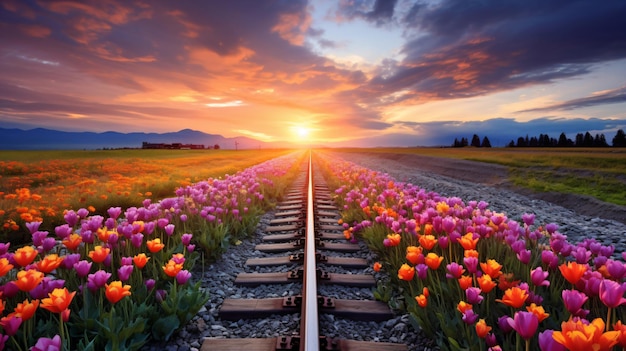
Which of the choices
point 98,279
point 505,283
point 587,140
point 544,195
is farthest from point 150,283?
point 587,140

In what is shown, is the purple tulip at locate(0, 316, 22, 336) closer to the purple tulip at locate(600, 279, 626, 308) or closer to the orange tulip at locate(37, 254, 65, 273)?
the orange tulip at locate(37, 254, 65, 273)

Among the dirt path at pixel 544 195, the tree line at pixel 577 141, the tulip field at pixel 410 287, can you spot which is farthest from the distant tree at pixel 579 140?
the tulip field at pixel 410 287

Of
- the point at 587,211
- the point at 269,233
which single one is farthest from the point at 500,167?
the point at 269,233

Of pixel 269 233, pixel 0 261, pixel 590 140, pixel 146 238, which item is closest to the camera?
pixel 0 261

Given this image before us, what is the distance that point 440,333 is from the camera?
2746mm

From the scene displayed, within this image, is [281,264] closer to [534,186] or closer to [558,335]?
[558,335]

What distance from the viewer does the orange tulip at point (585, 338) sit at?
4.80ft

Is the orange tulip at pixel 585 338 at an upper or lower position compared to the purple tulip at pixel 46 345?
upper

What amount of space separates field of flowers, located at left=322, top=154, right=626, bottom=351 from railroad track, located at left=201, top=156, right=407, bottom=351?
0.41 m

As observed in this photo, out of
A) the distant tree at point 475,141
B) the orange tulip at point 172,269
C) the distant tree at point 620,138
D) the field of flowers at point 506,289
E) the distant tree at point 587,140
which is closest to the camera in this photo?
the field of flowers at point 506,289

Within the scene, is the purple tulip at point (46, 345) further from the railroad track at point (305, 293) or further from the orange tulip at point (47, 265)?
the railroad track at point (305, 293)

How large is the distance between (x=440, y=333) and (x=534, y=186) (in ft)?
47.5

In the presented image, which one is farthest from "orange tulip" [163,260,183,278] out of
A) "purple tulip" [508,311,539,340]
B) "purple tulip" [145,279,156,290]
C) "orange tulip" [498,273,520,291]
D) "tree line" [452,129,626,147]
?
"tree line" [452,129,626,147]

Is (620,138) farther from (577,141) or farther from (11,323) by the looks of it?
(11,323)
